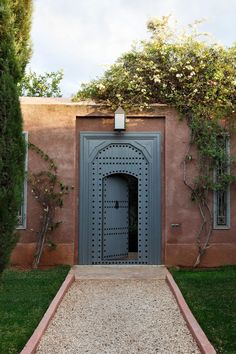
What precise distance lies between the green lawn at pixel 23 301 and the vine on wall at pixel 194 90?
139 inches

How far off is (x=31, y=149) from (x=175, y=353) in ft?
21.2

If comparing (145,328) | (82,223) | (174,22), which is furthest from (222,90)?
(145,328)

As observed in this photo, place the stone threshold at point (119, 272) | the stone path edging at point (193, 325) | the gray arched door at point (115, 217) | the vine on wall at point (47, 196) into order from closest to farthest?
1. the stone path edging at point (193, 325)
2. the stone threshold at point (119, 272)
3. the vine on wall at point (47, 196)
4. the gray arched door at point (115, 217)

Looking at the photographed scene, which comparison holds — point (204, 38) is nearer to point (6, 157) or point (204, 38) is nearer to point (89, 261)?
→ point (89, 261)

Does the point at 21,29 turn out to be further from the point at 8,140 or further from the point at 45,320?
the point at 45,320

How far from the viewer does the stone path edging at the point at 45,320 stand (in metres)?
4.99

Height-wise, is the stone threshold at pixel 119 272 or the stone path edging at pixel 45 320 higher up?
the stone threshold at pixel 119 272

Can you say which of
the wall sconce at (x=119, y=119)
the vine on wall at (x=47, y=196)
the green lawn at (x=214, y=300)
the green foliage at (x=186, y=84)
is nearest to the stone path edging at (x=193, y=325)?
the green lawn at (x=214, y=300)

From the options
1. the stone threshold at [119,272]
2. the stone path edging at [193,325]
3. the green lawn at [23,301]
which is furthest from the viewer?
the stone threshold at [119,272]

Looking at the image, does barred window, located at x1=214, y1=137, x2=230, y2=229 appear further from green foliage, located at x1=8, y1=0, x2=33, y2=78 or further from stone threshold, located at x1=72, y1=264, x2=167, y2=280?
green foliage, located at x1=8, y1=0, x2=33, y2=78

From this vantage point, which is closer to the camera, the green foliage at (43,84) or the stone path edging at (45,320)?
the stone path edging at (45,320)

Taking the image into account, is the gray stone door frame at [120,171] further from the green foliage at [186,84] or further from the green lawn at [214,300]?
the green lawn at [214,300]

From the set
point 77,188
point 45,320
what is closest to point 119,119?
point 77,188

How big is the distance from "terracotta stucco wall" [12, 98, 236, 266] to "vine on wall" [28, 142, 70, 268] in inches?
5.2
